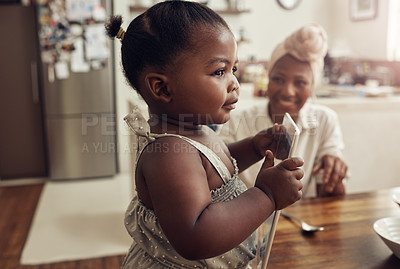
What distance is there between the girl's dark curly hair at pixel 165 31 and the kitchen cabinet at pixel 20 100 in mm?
3383

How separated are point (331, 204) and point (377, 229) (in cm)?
32

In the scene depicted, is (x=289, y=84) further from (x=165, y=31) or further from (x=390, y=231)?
(x=165, y=31)

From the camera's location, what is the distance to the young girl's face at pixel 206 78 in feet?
2.30

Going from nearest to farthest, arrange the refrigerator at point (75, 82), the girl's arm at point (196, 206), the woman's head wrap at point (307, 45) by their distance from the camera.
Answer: the girl's arm at point (196, 206) → the woman's head wrap at point (307, 45) → the refrigerator at point (75, 82)

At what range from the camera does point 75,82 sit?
12.4 feet

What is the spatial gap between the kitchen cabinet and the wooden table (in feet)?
10.8

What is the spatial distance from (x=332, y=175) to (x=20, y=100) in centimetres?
334

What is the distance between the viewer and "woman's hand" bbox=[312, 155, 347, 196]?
1.33 m

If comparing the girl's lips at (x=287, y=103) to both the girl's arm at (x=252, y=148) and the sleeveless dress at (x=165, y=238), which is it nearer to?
the girl's arm at (x=252, y=148)

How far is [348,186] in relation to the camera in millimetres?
2420

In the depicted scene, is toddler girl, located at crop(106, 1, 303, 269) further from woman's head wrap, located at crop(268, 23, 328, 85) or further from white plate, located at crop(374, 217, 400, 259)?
woman's head wrap, located at crop(268, 23, 328, 85)

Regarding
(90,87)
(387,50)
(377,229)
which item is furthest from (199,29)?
(387,50)

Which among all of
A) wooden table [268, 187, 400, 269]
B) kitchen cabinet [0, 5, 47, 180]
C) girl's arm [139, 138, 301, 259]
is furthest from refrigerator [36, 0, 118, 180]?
girl's arm [139, 138, 301, 259]

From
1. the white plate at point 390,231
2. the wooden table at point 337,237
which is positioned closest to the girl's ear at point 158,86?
the wooden table at point 337,237
